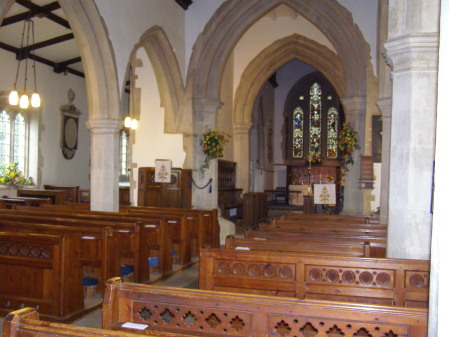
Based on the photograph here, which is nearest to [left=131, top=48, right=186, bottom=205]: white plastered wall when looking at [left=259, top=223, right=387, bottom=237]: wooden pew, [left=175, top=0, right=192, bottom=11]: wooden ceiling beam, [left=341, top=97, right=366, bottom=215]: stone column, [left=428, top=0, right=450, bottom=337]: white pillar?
[left=175, top=0, right=192, bottom=11]: wooden ceiling beam

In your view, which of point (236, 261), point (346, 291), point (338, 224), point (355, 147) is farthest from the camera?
point (355, 147)

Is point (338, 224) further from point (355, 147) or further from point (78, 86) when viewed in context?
point (78, 86)

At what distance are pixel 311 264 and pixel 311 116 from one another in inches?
738

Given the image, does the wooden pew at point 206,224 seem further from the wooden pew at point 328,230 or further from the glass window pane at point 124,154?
the glass window pane at point 124,154

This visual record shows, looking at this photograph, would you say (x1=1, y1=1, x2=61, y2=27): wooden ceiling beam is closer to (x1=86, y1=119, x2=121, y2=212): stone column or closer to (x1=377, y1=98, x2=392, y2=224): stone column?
(x1=86, y1=119, x2=121, y2=212): stone column

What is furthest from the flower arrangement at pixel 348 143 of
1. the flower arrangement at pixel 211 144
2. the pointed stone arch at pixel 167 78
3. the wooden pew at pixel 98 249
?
the wooden pew at pixel 98 249

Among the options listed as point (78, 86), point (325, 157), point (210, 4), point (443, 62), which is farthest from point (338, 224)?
point (325, 157)

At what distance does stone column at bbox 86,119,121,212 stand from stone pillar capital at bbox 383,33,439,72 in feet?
17.8

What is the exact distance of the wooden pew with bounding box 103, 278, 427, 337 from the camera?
7.06 ft

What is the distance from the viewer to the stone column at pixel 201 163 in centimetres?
1066

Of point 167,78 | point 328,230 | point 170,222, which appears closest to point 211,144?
point 167,78

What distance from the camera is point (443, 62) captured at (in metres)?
1.67

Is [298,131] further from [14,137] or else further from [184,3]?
[14,137]

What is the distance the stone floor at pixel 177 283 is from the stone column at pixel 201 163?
12.0 feet
